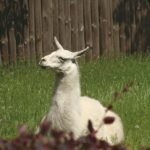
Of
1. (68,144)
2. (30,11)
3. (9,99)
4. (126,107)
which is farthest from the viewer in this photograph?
(30,11)

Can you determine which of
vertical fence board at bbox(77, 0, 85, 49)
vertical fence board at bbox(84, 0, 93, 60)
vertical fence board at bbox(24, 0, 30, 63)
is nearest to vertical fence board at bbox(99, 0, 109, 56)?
vertical fence board at bbox(84, 0, 93, 60)

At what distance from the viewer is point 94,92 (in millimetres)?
12102

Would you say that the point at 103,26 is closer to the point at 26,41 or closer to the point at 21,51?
the point at 26,41

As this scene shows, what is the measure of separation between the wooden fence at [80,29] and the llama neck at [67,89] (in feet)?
26.0

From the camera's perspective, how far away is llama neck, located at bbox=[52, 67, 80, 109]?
789 cm

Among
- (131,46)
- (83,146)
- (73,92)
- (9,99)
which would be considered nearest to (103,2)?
(131,46)

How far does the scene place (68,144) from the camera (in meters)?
3.60

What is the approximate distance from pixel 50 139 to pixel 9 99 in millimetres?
8025

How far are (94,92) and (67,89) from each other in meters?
4.23

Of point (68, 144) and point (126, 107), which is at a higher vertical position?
point (68, 144)

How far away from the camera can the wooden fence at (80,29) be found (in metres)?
16.2

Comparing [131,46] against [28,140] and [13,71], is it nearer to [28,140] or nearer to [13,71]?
[13,71]

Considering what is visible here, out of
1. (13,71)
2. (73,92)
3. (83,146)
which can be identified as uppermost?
(83,146)

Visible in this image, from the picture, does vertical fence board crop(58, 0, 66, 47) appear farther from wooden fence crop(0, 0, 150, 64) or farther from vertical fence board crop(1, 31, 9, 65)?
vertical fence board crop(1, 31, 9, 65)
